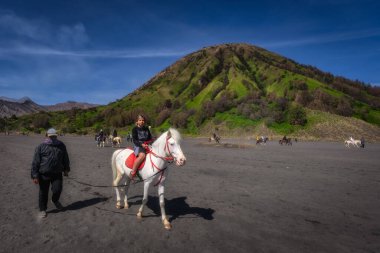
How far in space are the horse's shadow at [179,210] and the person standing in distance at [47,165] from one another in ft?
10.8

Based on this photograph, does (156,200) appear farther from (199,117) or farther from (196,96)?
(196,96)

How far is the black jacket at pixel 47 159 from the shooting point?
337 inches

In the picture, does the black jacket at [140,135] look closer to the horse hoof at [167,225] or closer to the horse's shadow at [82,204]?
the horse hoof at [167,225]

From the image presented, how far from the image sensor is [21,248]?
6.69 m

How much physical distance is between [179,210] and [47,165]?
449 cm

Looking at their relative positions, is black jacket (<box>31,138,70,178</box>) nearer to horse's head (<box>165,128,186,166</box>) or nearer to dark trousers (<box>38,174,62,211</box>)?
dark trousers (<box>38,174,62,211</box>)

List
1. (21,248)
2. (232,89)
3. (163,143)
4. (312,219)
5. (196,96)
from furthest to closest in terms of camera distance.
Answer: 1. (196,96)
2. (232,89)
3. (312,219)
4. (163,143)
5. (21,248)

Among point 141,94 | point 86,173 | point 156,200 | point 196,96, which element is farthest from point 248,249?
point 141,94

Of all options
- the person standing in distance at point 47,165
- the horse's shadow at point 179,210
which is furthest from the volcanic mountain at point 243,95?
the person standing in distance at point 47,165

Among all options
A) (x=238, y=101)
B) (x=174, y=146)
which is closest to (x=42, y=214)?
(x=174, y=146)

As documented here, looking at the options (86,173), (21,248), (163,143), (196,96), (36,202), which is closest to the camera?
(21,248)

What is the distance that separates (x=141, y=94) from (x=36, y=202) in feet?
492

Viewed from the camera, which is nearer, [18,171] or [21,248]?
[21,248]

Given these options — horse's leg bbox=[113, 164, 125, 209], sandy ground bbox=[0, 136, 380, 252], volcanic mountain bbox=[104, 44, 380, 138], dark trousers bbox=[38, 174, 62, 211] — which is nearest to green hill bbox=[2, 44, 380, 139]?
volcanic mountain bbox=[104, 44, 380, 138]
